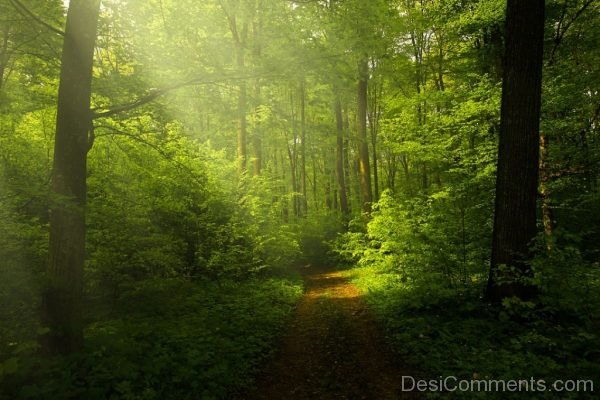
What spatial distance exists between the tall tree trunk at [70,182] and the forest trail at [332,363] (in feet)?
9.05

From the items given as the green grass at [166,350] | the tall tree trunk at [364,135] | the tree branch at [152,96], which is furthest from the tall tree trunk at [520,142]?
the tall tree trunk at [364,135]

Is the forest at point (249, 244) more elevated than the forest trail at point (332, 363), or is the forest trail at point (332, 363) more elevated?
the forest at point (249, 244)

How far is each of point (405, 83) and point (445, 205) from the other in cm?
1200

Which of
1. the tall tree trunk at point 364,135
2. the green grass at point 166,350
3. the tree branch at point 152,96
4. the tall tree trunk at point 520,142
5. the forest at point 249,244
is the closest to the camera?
the green grass at point 166,350

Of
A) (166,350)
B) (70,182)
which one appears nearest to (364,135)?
(166,350)

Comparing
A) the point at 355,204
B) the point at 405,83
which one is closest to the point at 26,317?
the point at 405,83

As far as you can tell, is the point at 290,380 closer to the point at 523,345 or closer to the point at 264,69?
the point at 523,345

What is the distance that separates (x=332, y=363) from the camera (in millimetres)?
5734

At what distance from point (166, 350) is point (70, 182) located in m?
2.87

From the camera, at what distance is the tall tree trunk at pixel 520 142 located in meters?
6.17

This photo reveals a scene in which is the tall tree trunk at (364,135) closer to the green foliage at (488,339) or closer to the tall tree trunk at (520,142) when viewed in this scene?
the green foliage at (488,339)

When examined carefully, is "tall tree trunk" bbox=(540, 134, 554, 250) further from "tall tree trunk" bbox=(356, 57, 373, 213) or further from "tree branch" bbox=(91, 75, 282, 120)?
"tree branch" bbox=(91, 75, 282, 120)

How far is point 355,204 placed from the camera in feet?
101

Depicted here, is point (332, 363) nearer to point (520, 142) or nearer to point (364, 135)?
point (520, 142)
